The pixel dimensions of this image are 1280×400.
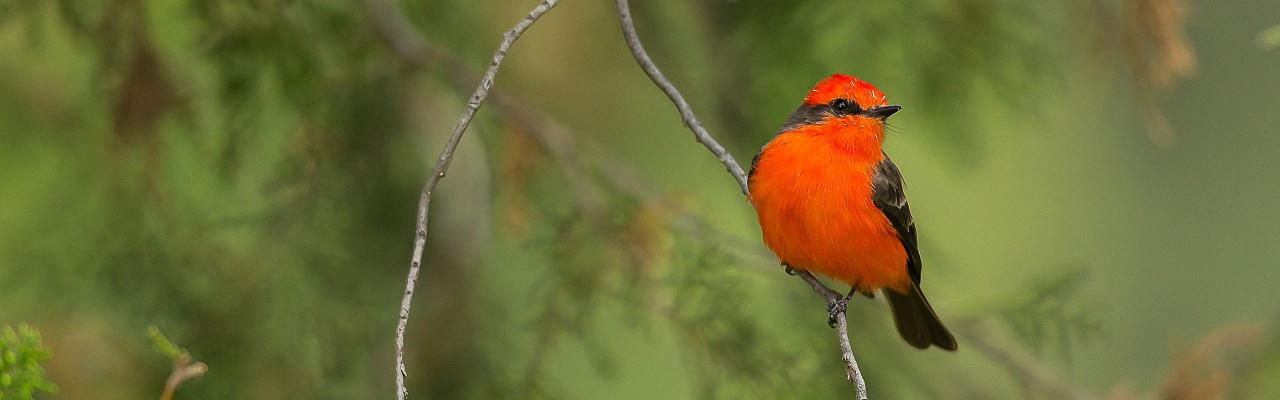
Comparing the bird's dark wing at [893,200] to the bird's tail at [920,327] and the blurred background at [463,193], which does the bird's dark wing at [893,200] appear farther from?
the blurred background at [463,193]

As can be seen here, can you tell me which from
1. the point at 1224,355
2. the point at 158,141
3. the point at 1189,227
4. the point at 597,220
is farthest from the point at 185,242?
the point at 1189,227

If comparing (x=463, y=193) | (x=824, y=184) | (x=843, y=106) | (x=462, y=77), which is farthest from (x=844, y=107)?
(x=463, y=193)

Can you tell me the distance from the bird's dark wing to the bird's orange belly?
A: 0.02 m

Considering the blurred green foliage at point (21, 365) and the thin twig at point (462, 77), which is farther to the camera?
the thin twig at point (462, 77)

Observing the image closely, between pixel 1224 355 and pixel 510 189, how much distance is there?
2214mm

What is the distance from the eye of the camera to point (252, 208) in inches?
204

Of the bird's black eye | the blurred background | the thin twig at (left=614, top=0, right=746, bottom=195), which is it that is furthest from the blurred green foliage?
the bird's black eye

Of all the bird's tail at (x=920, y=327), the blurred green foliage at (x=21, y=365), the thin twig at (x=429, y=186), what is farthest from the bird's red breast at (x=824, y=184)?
the blurred green foliage at (x=21, y=365)

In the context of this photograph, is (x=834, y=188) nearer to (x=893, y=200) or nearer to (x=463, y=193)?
(x=893, y=200)

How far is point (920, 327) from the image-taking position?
3.96 m

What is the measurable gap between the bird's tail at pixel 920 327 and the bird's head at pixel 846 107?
0.66 meters

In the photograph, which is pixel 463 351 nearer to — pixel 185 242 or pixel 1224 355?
pixel 185 242

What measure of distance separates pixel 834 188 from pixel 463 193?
158 centimetres

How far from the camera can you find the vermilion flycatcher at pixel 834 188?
3.41m
